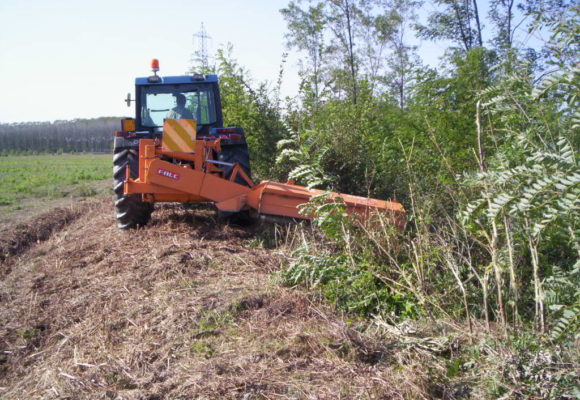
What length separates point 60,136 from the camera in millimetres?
47250

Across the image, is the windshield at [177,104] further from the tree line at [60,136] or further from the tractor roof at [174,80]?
the tree line at [60,136]

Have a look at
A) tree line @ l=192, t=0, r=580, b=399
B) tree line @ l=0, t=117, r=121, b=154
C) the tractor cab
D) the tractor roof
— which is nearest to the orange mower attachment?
tree line @ l=192, t=0, r=580, b=399

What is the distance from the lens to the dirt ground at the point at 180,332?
2979mm

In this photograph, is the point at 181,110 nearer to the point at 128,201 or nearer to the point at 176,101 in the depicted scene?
the point at 176,101

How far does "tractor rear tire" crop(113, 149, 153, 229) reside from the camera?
6.71m

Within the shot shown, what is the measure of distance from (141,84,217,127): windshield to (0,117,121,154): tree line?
4001cm

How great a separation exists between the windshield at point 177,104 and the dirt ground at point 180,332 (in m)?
2.25

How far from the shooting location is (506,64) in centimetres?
377

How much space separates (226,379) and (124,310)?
1574 millimetres

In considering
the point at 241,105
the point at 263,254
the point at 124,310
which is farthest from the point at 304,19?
the point at 124,310

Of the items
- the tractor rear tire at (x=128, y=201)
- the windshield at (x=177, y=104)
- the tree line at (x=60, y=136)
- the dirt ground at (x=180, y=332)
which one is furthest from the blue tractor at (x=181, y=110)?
the tree line at (x=60, y=136)

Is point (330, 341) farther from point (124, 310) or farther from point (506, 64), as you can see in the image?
point (506, 64)

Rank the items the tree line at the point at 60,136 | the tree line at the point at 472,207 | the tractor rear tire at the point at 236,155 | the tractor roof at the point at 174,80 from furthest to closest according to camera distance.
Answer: the tree line at the point at 60,136, the tractor roof at the point at 174,80, the tractor rear tire at the point at 236,155, the tree line at the point at 472,207

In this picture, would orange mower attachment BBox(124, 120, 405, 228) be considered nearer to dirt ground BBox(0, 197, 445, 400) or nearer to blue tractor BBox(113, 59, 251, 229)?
dirt ground BBox(0, 197, 445, 400)
